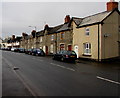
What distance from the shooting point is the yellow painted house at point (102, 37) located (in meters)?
21.9

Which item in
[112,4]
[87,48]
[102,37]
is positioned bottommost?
[87,48]

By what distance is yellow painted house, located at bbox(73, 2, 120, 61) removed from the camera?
21938mm

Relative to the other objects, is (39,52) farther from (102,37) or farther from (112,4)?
(112,4)

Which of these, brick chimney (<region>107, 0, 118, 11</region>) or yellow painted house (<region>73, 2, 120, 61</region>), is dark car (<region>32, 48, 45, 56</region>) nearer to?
yellow painted house (<region>73, 2, 120, 61</region>)

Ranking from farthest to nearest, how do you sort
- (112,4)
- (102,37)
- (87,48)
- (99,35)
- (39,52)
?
(39,52) → (87,48) → (112,4) → (99,35) → (102,37)

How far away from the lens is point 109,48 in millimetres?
22625

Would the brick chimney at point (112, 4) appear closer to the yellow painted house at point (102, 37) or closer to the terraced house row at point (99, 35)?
the terraced house row at point (99, 35)

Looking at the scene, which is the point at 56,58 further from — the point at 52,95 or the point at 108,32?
the point at 52,95

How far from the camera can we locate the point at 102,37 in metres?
21.9

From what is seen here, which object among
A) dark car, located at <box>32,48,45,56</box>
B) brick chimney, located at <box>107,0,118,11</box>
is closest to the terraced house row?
brick chimney, located at <box>107,0,118,11</box>

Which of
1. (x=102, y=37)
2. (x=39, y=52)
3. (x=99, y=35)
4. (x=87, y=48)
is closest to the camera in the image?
(x=102, y=37)

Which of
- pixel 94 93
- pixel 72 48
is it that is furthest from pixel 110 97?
pixel 72 48

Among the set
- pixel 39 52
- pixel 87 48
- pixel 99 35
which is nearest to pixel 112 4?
pixel 99 35

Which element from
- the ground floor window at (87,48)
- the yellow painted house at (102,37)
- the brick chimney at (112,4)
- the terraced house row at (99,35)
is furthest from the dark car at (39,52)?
the brick chimney at (112,4)
